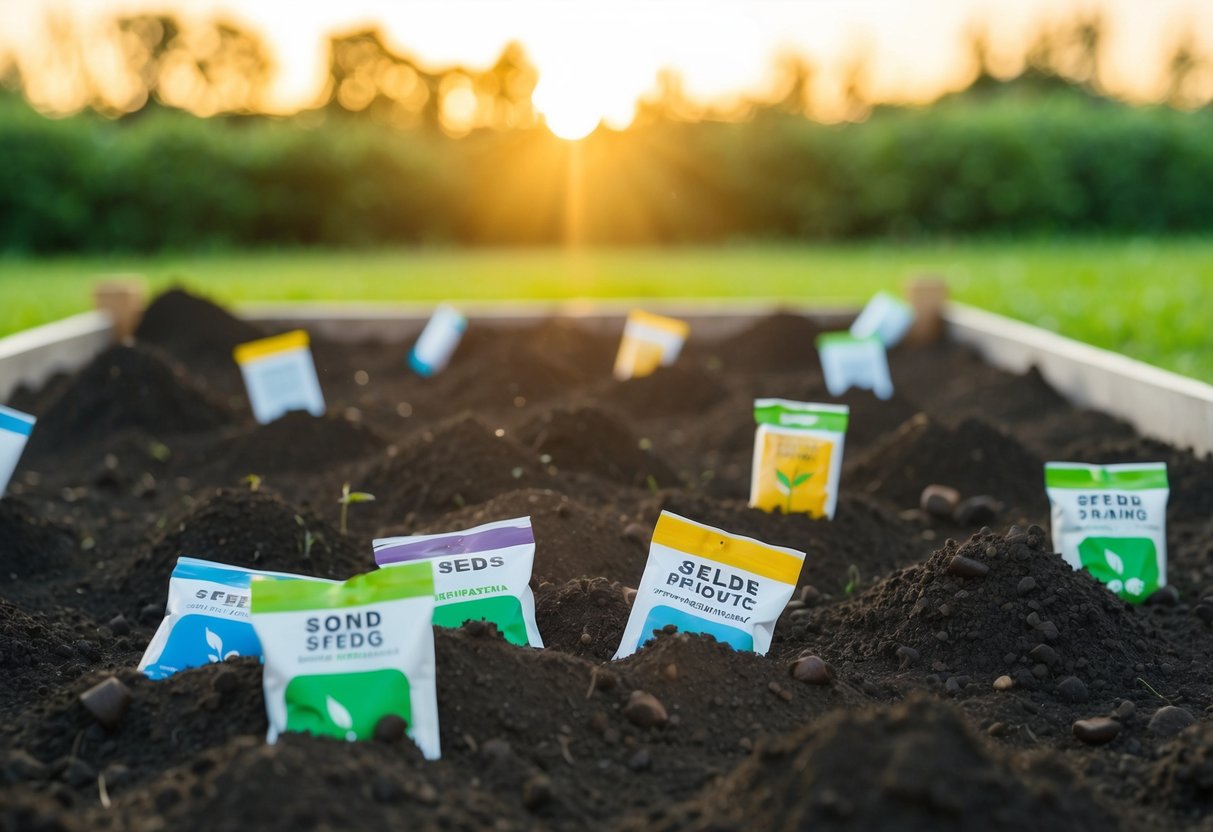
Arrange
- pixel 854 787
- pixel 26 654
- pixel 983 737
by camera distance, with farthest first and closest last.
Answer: pixel 26 654 → pixel 983 737 → pixel 854 787

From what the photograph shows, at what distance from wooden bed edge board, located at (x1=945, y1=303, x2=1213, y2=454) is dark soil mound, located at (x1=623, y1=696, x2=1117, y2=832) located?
251 centimetres

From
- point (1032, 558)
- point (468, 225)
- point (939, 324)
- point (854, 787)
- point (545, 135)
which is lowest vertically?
point (468, 225)

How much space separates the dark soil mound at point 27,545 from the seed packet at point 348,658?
58.0 inches

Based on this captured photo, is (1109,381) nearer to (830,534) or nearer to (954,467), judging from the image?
(954,467)

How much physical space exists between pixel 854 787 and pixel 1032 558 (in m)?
1.12

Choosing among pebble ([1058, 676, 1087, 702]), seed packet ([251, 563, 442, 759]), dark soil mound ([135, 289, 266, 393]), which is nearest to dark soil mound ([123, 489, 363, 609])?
→ seed packet ([251, 563, 442, 759])

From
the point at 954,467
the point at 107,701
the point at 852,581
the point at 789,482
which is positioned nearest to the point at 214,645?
the point at 107,701

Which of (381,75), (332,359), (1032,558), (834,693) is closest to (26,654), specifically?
(834,693)

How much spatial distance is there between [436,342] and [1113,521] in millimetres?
3515

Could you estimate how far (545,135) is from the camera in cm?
1761

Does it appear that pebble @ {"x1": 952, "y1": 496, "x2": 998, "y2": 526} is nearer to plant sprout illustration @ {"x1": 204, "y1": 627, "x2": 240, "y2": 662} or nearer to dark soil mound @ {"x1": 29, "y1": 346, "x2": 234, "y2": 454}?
plant sprout illustration @ {"x1": 204, "y1": 627, "x2": 240, "y2": 662}

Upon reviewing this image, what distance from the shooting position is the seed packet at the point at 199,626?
2129mm

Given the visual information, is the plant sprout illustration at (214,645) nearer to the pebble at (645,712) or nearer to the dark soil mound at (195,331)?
the pebble at (645,712)

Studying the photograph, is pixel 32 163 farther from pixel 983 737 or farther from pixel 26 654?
pixel 983 737
